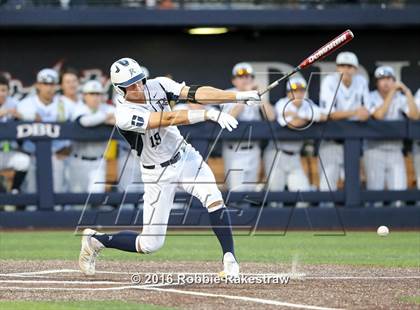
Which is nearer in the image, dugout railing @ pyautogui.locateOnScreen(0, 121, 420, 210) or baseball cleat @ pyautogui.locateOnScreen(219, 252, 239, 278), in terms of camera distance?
baseball cleat @ pyautogui.locateOnScreen(219, 252, 239, 278)

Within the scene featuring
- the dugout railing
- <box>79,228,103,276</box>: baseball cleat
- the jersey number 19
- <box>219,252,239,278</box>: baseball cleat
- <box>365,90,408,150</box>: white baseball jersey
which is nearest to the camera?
<box>219,252,239,278</box>: baseball cleat

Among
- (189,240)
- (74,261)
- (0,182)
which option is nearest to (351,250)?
(189,240)

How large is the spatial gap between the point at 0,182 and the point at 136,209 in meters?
2.02

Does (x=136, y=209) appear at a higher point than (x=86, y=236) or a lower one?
lower

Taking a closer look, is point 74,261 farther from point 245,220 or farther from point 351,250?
point 245,220

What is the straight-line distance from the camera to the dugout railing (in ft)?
47.9

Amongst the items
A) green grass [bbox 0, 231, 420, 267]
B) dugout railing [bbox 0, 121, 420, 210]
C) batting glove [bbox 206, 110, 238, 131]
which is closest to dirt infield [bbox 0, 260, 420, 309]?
green grass [bbox 0, 231, 420, 267]

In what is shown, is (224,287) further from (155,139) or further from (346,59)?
(346,59)

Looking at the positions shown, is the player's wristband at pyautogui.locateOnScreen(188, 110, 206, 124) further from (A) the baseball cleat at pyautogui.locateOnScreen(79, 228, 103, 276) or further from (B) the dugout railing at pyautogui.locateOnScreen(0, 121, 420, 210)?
(B) the dugout railing at pyautogui.locateOnScreen(0, 121, 420, 210)

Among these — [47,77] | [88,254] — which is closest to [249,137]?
[47,77]

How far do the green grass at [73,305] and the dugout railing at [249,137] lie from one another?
7198 millimetres

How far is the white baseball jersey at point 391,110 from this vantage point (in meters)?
14.8

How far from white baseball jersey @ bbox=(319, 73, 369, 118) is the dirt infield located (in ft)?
17.0

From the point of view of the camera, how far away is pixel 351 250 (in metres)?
11.6
